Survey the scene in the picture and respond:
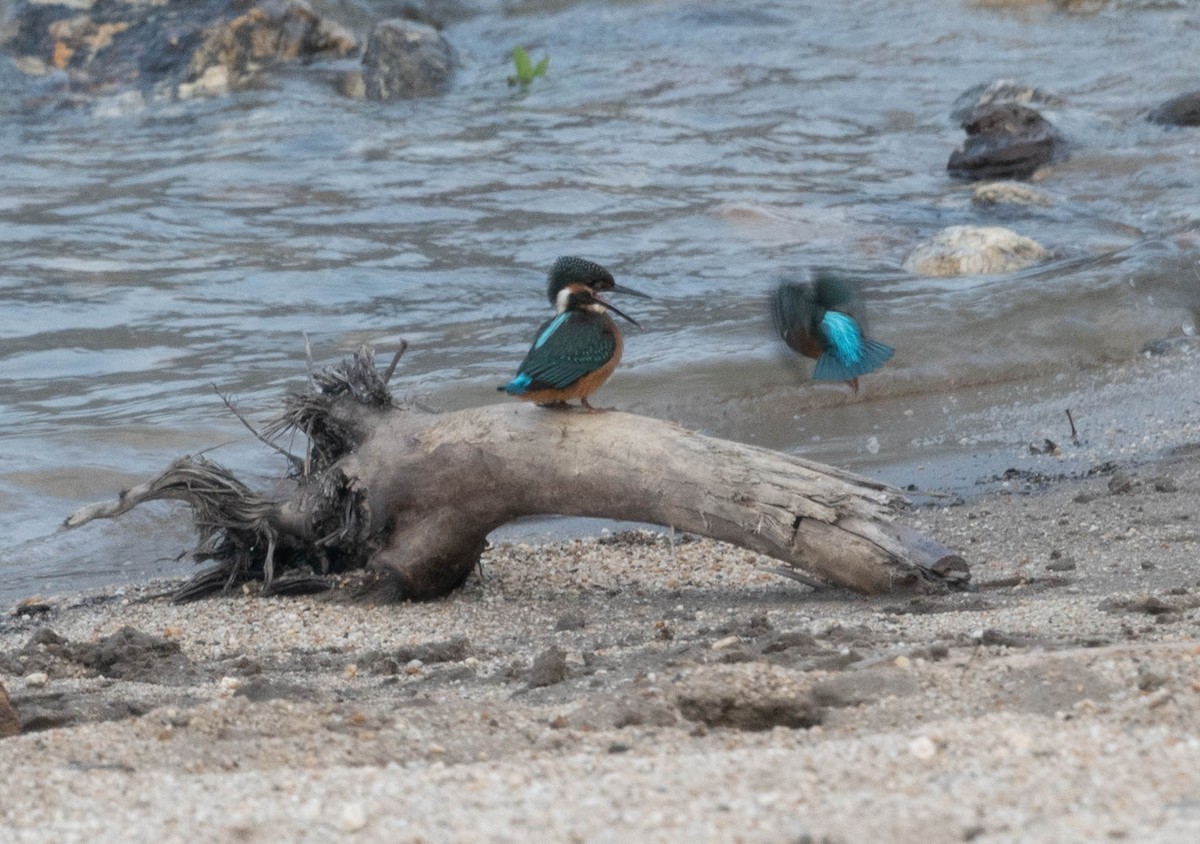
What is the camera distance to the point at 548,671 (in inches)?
154

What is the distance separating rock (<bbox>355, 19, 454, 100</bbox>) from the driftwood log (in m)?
11.7

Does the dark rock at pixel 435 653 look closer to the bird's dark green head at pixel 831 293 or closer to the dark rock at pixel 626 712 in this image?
the dark rock at pixel 626 712

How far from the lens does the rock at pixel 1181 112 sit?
1395 centimetres

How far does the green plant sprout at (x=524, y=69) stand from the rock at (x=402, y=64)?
79cm

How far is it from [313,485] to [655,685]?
6.88 ft

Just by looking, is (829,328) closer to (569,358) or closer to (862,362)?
(862,362)

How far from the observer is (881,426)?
7.70 meters

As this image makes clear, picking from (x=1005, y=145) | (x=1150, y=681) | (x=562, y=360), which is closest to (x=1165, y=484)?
(x=562, y=360)

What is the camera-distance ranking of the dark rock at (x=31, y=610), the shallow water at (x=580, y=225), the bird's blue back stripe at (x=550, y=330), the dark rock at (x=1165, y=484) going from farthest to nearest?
the shallow water at (x=580, y=225) < the dark rock at (x=1165, y=484) < the dark rock at (x=31, y=610) < the bird's blue back stripe at (x=550, y=330)

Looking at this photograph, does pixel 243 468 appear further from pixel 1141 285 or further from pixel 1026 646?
pixel 1141 285

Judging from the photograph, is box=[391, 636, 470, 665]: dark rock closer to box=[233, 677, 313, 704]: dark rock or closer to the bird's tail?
box=[233, 677, 313, 704]: dark rock

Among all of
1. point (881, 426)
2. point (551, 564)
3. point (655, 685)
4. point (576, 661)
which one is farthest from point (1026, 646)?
point (881, 426)

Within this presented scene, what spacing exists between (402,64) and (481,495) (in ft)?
41.0

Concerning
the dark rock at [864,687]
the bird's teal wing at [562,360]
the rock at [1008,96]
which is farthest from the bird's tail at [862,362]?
the rock at [1008,96]
